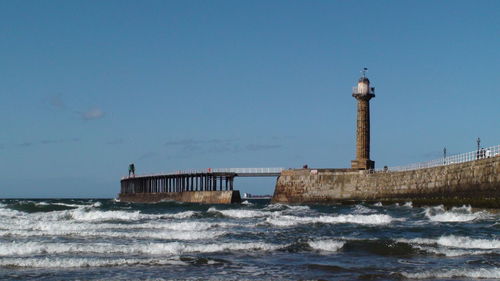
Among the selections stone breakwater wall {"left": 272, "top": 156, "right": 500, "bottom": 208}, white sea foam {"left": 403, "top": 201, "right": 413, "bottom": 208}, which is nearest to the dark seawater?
stone breakwater wall {"left": 272, "top": 156, "right": 500, "bottom": 208}

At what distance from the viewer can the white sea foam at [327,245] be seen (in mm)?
16244

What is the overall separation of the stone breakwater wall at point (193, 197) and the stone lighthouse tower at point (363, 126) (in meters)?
11.1

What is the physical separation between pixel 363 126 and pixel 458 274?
43.8 metres

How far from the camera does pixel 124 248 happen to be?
1617cm

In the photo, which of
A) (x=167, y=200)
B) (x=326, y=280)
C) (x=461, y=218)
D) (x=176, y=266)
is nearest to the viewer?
(x=326, y=280)

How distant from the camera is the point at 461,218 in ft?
87.5

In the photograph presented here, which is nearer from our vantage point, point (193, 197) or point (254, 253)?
point (254, 253)

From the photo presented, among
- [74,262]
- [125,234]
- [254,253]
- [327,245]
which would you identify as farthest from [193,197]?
[74,262]

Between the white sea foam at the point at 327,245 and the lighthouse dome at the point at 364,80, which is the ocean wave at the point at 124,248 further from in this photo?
the lighthouse dome at the point at 364,80

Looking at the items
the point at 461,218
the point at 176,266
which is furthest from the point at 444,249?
the point at 461,218

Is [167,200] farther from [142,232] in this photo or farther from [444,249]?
[444,249]

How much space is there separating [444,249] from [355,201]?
3558 centimetres

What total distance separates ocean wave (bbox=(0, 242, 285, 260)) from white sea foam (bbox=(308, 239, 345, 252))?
0.86 m

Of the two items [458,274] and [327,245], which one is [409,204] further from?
[458,274]
